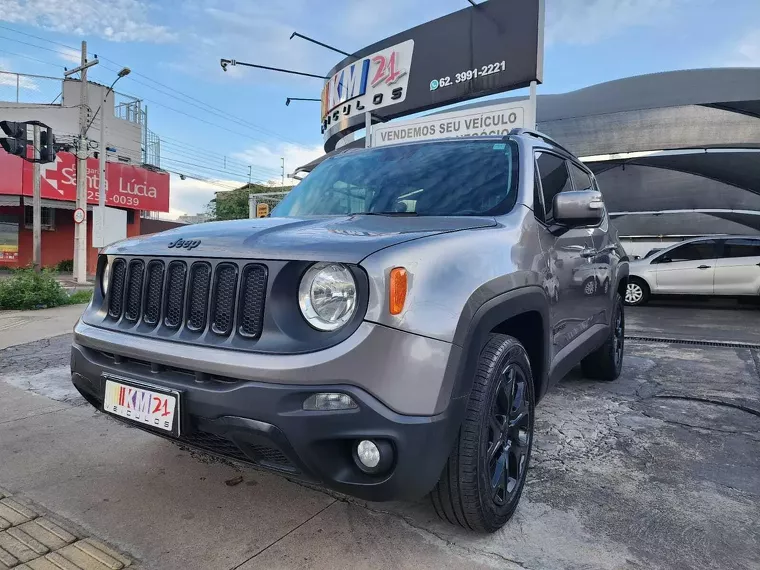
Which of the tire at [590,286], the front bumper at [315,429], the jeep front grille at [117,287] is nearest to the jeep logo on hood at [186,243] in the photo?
the jeep front grille at [117,287]

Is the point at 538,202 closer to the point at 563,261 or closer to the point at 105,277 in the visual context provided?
the point at 563,261

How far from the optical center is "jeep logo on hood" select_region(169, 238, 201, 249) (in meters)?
2.17

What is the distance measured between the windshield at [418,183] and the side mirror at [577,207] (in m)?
0.23

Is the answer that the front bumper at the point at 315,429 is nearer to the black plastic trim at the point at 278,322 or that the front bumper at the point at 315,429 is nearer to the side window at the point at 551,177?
the black plastic trim at the point at 278,322

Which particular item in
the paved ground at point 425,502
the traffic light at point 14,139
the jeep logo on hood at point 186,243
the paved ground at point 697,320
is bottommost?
the paved ground at point 425,502

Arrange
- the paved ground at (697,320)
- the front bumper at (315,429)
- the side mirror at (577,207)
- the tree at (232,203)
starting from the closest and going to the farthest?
the front bumper at (315,429) < the side mirror at (577,207) < the paved ground at (697,320) < the tree at (232,203)

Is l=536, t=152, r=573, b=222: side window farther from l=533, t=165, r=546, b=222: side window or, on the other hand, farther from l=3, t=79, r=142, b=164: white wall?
l=3, t=79, r=142, b=164: white wall

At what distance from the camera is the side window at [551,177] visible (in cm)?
296

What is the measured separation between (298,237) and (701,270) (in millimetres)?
10899

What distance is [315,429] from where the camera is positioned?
176 cm

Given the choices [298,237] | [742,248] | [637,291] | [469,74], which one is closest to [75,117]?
[469,74]

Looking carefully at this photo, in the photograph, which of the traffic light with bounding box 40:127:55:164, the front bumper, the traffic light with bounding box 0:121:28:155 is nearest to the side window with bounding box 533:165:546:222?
the front bumper

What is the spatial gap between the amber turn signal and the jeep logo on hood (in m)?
0.85

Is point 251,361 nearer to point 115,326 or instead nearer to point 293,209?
point 115,326
